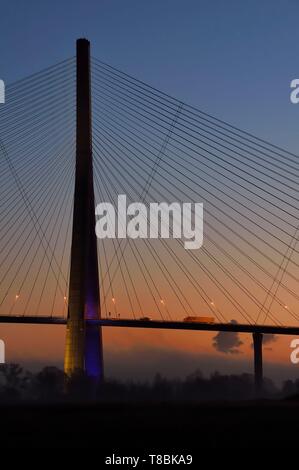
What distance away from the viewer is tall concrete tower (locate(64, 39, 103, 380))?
5188cm

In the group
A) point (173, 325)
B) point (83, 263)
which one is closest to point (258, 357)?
point (173, 325)

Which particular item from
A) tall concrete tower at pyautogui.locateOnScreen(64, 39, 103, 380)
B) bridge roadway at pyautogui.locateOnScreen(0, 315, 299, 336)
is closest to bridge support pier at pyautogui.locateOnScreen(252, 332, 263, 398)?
bridge roadway at pyautogui.locateOnScreen(0, 315, 299, 336)

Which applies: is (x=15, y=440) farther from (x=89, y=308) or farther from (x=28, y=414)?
(x=89, y=308)

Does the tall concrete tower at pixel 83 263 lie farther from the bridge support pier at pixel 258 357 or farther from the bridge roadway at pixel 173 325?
the bridge support pier at pixel 258 357

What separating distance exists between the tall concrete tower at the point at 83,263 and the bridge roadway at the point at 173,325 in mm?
2989

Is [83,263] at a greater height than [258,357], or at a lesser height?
greater

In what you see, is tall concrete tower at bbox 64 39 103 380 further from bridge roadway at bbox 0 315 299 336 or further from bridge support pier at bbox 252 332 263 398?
bridge support pier at bbox 252 332 263 398

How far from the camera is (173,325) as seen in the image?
58969mm

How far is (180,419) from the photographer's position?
27.3 meters

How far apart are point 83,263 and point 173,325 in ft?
32.7

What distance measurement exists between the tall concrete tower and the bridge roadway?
299cm

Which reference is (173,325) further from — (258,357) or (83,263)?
(83,263)
